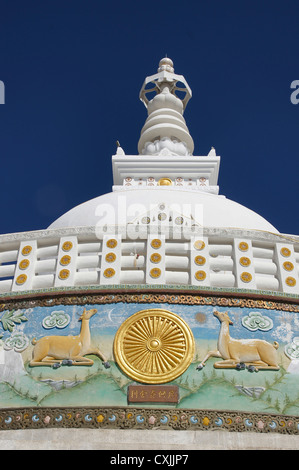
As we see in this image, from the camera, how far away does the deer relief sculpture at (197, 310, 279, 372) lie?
6.65 m

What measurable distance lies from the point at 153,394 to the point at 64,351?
123 centimetres

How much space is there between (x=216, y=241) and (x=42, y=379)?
10.4 feet

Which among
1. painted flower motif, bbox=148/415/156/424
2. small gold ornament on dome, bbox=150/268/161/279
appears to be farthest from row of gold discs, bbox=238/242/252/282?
painted flower motif, bbox=148/415/156/424

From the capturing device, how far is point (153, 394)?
20.9 ft

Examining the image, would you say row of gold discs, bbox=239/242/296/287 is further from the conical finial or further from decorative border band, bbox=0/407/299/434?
the conical finial

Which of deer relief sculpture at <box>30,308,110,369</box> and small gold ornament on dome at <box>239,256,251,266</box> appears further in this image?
small gold ornament on dome at <box>239,256,251,266</box>

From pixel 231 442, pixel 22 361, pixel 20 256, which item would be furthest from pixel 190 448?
pixel 20 256

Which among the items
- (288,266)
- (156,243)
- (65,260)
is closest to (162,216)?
(156,243)

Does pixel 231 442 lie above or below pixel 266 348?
below

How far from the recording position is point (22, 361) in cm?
682

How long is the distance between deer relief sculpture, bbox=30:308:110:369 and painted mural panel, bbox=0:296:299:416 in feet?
0.04

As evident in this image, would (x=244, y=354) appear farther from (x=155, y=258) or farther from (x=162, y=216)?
(x=162, y=216)

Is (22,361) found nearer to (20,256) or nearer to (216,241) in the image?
(20,256)
